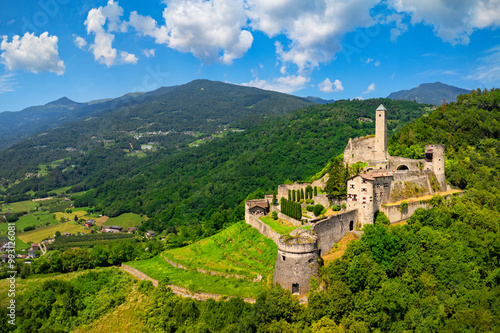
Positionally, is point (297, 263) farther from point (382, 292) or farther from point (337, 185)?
point (337, 185)

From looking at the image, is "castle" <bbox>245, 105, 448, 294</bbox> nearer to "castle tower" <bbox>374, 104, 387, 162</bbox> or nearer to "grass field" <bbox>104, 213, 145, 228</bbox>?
"castle tower" <bbox>374, 104, 387, 162</bbox>

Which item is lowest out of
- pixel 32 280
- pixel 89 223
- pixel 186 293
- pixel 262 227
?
pixel 89 223

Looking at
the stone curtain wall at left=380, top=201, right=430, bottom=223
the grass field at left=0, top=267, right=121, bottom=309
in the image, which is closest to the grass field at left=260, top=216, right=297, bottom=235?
the stone curtain wall at left=380, top=201, right=430, bottom=223

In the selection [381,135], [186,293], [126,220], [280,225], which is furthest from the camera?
[126,220]

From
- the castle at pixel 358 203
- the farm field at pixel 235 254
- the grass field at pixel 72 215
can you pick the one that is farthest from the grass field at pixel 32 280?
the grass field at pixel 72 215

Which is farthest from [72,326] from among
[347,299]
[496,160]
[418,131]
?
[496,160]

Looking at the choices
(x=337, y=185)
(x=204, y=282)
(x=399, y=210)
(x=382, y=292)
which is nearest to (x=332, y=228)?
(x=382, y=292)

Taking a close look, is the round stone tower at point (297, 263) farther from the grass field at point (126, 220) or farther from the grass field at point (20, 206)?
the grass field at point (20, 206)

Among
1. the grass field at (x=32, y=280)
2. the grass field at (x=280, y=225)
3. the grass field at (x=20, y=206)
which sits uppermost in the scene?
the grass field at (x=280, y=225)
